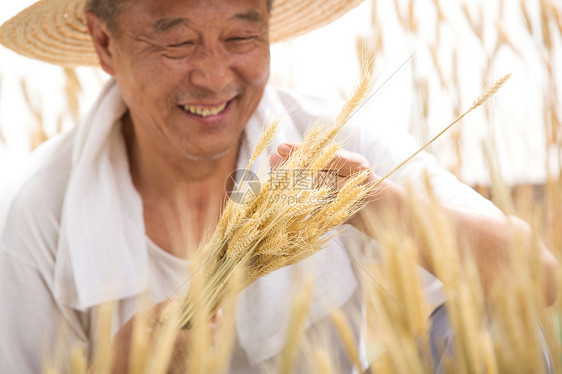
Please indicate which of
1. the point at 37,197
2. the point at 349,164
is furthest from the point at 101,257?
the point at 349,164

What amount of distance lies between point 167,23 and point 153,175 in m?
0.43

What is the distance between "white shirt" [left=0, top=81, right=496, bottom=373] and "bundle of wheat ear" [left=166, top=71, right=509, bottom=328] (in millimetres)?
530

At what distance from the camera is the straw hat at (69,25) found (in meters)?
1.32

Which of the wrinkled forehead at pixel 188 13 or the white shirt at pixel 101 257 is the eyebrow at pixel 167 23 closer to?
the wrinkled forehead at pixel 188 13

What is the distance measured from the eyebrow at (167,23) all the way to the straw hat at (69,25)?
30cm

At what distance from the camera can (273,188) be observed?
0.55 metres

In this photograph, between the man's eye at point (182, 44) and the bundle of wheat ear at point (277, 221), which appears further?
the man's eye at point (182, 44)

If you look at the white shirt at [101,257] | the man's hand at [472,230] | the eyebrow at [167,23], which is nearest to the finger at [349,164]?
the man's hand at [472,230]

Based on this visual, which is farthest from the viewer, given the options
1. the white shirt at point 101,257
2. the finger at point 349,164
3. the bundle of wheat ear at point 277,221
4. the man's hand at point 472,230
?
the white shirt at point 101,257

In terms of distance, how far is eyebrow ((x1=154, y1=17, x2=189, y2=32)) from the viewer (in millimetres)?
1067

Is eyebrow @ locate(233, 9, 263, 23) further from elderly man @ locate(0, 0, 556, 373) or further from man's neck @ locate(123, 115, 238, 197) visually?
man's neck @ locate(123, 115, 238, 197)

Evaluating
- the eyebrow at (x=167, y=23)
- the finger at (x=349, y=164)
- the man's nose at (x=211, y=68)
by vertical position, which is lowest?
the finger at (x=349, y=164)

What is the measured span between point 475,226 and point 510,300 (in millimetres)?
489

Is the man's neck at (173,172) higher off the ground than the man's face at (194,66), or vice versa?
the man's face at (194,66)
